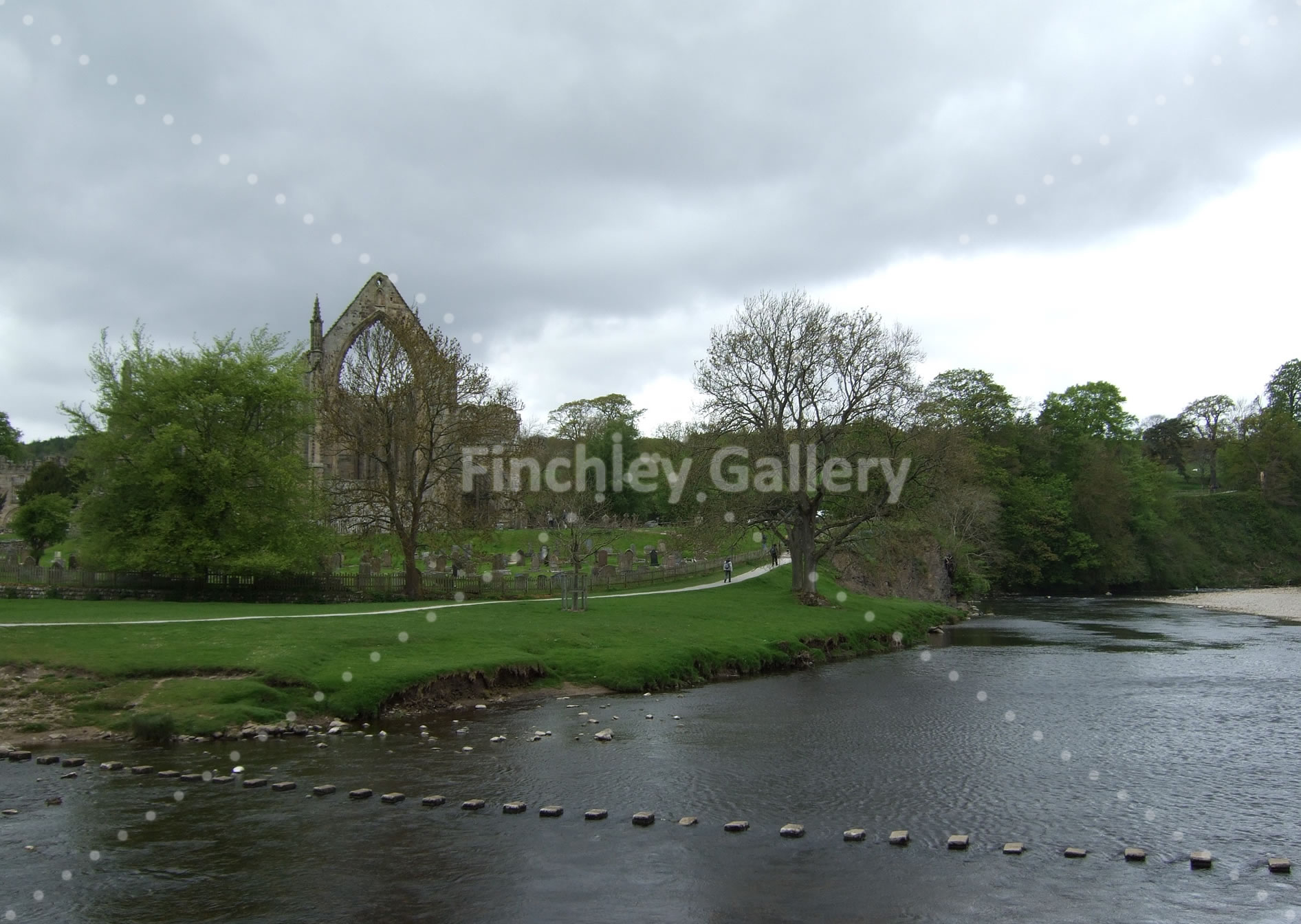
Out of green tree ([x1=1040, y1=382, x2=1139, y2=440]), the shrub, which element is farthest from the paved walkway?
green tree ([x1=1040, y1=382, x2=1139, y2=440])

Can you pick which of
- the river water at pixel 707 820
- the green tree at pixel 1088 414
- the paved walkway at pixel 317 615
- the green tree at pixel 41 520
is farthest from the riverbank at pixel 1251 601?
the green tree at pixel 41 520

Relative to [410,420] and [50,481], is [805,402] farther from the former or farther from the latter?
[50,481]

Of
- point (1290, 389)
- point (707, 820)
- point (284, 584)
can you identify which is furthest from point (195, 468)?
point (1290, 389)

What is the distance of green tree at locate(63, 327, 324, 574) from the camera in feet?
121

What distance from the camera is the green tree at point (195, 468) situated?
121 ft

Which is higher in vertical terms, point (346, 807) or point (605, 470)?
point (605, 470)

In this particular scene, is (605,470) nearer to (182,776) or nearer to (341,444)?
(341,444)

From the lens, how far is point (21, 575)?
126ft

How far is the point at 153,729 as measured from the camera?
20.1m

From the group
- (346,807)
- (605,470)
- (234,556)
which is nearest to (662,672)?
(346,807)

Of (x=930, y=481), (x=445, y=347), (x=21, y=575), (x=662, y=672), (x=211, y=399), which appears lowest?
(x=662, y=672)

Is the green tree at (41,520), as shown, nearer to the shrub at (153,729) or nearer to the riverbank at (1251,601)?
the shrub at (153,729)

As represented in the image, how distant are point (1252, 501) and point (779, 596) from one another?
86963 millimetres

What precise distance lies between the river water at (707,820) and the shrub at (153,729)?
0.74 metres
